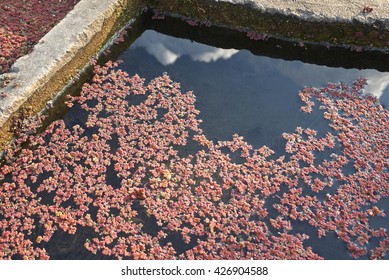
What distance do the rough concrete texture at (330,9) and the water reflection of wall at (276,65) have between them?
0.95 meters

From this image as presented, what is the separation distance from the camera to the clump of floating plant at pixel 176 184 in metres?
6.00

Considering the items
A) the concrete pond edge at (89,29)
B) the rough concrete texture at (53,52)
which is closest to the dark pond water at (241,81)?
the concrete pond edge at (89,29)

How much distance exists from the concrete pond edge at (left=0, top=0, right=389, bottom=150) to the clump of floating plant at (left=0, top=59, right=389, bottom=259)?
0.53 m

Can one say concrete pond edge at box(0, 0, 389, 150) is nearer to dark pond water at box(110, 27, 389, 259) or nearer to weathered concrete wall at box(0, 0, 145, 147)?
weathered concrete wall at box(0, 0, 145, 147)

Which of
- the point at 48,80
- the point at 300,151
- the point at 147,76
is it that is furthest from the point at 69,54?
the point at 300,151

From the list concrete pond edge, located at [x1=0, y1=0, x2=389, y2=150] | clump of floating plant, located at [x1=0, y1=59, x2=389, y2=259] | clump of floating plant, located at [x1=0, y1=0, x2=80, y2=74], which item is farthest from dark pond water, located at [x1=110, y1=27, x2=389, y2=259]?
clump of floating plant, located at [x1=0, y1=0, x2=80, y2=74]

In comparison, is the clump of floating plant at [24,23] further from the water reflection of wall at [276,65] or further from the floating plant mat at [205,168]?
the water reflection of wall at [276,65]

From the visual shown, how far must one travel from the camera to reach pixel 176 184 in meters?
6.60

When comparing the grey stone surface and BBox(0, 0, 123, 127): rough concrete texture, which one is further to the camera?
the grey stone surface

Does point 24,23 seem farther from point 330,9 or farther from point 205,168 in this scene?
point 330,9

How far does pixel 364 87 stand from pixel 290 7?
2.15 meters

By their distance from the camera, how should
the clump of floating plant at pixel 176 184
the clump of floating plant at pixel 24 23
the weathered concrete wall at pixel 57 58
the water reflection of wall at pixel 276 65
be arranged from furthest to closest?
the water reflection of wall at pixel 276 65 < the clump of floating plant at pixel 24 23 < the weathered concrete wall at pixel 57 58 < the clump of floating plant at pixel 176 184

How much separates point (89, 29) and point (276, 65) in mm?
3669

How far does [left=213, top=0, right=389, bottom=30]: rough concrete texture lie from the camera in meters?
8.67
